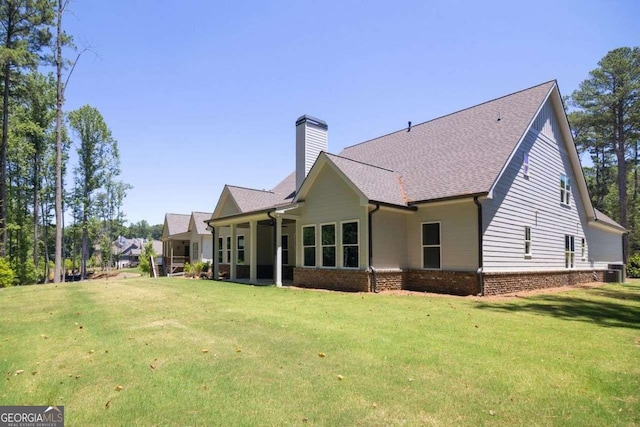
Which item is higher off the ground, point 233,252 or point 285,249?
point 285,249

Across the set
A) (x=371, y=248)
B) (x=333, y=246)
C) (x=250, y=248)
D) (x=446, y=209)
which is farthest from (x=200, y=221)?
(x=446, y=209)

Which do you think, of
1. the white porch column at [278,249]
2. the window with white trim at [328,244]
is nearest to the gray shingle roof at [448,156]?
the window with white trim at [328,244]

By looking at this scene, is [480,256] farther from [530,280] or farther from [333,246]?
[333,246]

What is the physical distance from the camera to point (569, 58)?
15.5 metres

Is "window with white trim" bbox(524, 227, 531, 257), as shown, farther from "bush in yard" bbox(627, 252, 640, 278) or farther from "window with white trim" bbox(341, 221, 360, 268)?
"bush in yard" bbox(627, 252, 640, 278)

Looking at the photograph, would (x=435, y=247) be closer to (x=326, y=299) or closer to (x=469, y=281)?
(x=469, y=281)

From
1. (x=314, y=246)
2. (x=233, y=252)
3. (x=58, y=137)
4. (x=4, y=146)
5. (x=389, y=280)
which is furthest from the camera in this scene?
(x=4, y=146)

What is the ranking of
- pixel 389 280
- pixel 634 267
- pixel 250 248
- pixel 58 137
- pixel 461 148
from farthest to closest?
pixel 634 267 → pixel 58 137 → pixel 250 248 → pixel 461 148 → pixel 389 280

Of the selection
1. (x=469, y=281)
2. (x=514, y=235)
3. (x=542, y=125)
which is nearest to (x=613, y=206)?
(x=542, y=125)

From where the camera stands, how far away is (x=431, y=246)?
13750 mm

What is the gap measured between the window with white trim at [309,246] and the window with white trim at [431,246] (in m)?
4.48

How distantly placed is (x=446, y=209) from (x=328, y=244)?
4.75 metres

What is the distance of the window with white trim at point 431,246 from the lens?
1362cm

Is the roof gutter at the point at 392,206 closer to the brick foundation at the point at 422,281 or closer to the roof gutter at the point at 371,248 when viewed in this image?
the roof gutter at the point at 371,248
